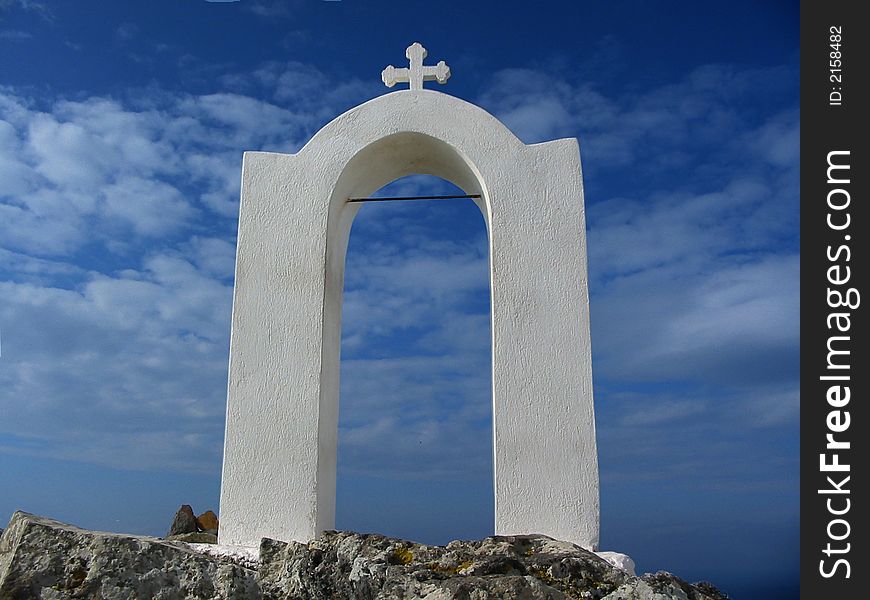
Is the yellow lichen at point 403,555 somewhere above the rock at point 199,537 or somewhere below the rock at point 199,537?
above

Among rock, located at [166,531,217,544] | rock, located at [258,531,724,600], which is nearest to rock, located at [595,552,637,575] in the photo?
rock, located at [258,531,724,600]

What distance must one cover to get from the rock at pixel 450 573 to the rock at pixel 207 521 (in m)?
3.57

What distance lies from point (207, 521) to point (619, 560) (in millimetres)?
4785

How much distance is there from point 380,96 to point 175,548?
3.76 meters

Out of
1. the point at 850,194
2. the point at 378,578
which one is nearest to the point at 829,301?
the point at 850,194

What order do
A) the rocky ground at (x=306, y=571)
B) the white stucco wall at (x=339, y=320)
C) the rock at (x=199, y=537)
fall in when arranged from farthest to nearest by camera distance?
the rock at (x=199, y=537) < the white stucco wall at (x=339, y=320) < the rocky ground at (x=306, y=571)

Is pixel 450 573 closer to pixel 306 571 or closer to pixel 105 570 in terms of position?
pixel 306 571

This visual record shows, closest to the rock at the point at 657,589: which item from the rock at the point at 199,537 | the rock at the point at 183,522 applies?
the rock at the point at 199,537

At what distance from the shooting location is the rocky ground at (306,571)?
4.48 metres

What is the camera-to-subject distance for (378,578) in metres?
4.56

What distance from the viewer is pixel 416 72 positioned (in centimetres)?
692

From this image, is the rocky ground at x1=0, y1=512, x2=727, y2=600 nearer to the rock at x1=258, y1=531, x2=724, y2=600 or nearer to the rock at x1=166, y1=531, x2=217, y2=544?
the rock at x1=258, y1=531, x2=724, y2=600

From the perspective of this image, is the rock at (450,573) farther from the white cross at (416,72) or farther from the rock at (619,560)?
the white cross at (416,72)

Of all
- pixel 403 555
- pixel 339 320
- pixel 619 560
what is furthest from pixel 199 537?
pixel 619 560
